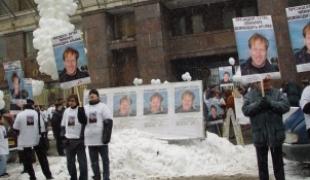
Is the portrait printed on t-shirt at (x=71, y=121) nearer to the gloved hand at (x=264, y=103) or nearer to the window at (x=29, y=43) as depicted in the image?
the gloved hand at (x=264, y=103)

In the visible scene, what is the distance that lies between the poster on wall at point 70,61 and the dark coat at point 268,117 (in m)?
3.77

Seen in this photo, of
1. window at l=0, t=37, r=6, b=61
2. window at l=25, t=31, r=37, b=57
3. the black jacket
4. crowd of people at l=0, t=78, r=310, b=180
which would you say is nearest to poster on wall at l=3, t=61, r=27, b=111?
crowd of people at l=0, t=78, r=310, b=180

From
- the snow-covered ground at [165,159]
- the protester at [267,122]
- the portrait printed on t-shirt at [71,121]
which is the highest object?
the portrait printed on t-shirt at [71,121]

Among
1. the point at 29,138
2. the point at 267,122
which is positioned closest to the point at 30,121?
the point at 29,138

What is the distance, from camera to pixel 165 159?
11234mm

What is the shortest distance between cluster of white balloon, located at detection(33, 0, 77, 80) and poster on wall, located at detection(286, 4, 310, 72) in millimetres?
12219

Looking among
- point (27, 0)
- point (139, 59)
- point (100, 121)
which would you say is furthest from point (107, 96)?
point (27, 0)

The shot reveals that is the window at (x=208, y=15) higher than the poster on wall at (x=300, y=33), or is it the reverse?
the window at (x=208, y=15)

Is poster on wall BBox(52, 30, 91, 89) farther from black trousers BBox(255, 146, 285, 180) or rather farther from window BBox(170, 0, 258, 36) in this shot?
window BBox(170, 0, 258, 36)

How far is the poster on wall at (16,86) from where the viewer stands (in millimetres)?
14336

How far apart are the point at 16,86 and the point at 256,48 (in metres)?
7.96

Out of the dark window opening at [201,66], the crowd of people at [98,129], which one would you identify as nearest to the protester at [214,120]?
the crowd of people at [98,129]

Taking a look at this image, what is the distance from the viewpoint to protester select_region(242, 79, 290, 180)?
7375 millimetres

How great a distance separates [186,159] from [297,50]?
141 inches
